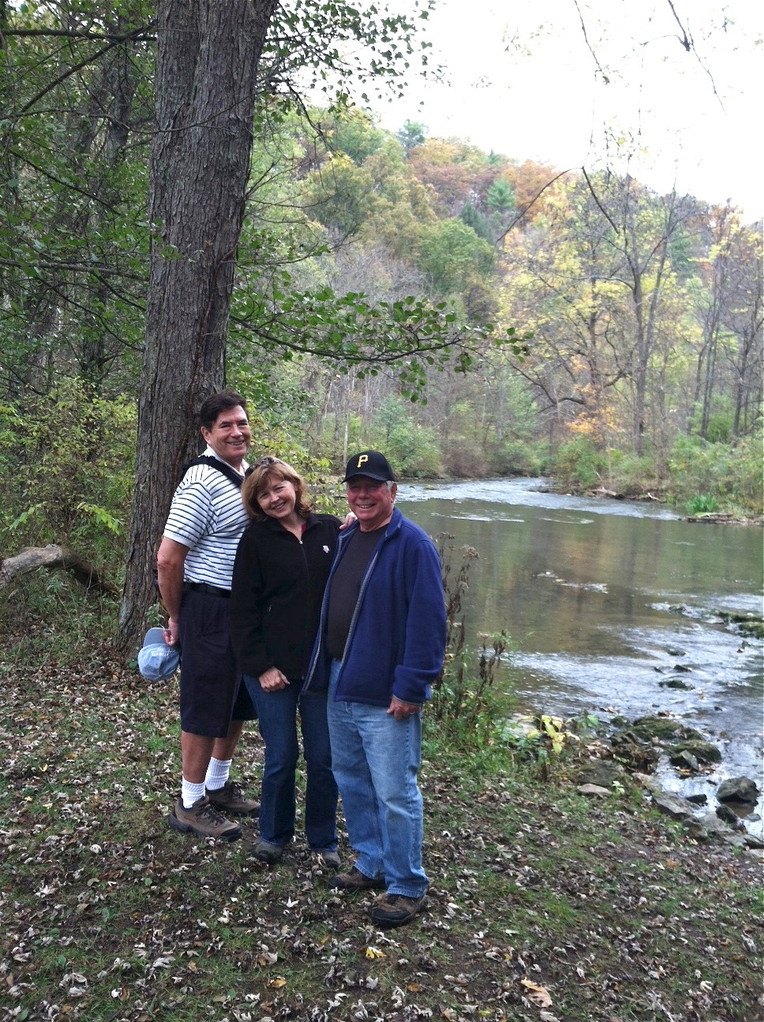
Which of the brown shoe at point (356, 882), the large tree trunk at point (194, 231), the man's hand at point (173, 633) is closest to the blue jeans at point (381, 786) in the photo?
the brown shoe at point (356, 882)

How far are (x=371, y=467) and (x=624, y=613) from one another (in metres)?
11.2

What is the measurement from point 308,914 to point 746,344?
129ft

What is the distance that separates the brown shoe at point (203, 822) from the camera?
12.9 ft

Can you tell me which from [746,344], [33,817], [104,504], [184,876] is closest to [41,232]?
[104,504]

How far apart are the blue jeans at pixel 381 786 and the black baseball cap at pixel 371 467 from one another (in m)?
0.81

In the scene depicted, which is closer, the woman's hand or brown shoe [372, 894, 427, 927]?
brown shoe [372, 894, 427, 927]

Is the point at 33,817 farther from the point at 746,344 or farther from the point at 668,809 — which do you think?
the point at 746,344

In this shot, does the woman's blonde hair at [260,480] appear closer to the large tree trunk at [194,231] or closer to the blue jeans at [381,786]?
the blue jeans at [381,786]

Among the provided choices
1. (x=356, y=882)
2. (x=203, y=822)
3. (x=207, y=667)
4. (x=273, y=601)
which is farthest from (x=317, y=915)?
(x=273, y=601)

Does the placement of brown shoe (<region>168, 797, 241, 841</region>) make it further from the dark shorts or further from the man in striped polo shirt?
the dark shorts

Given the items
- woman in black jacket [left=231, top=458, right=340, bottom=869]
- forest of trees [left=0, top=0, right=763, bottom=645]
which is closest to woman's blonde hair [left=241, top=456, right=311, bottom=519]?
woman in black jacket [left=231, top=458, right=340, bottom=869]

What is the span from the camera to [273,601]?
3635 millimetres

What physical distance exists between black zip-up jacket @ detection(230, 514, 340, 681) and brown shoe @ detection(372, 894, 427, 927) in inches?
38.8

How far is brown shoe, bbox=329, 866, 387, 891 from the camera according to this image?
3619 millimetres
